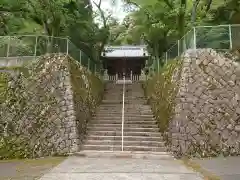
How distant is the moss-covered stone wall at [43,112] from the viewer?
A: 10.1 m

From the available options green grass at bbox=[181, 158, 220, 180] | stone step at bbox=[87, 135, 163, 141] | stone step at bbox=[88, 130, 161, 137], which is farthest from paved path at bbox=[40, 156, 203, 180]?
stone step at bbox=[88, 130, 161, 137]

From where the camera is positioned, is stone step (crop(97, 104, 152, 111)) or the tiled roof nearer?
stone step (crop(97, 104, 152, 111))

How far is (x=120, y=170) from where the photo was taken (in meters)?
7.53

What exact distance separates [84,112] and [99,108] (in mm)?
2312

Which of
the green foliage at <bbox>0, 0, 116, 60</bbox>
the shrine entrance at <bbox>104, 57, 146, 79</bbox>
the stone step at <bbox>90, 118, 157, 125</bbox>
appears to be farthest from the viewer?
the shrine entrance at <bbox>104, 57, 146, 79</bbox>

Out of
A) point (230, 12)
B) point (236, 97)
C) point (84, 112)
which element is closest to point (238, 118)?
point (236, 97)

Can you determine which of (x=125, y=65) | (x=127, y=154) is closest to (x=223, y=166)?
(x=127, y=154)

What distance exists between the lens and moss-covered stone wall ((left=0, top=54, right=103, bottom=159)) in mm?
10141

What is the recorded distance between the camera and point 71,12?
1728 centimetres

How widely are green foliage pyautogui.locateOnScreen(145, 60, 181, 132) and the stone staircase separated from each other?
0.39 metres

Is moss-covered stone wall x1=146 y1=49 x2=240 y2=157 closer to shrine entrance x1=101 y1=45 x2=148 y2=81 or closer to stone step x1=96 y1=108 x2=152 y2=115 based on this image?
stone step x1=96 y1=108 x2=152 y2=115

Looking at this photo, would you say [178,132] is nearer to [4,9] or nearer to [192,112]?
[192,112]

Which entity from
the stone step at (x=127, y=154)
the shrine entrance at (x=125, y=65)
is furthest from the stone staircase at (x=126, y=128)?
the shrine entrance at (x=125, y=65)

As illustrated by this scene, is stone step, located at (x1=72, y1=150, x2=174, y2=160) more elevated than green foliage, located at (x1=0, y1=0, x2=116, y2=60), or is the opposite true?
green foliage, located at (x1=0, y1=0, x2=116, y2=60)
